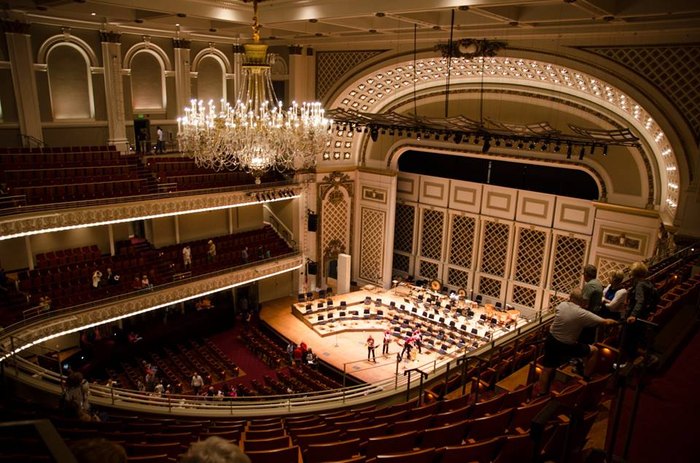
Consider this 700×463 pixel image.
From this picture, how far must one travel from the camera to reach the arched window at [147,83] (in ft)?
60.6

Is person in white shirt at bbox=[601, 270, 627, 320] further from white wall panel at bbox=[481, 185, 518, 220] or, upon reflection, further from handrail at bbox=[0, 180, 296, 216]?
handrail at bbox=[0, 180, 296, 216]

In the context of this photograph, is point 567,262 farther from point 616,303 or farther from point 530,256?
point 616,303

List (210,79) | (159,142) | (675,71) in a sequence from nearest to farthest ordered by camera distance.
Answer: (675,71), (159,142), (210,79)

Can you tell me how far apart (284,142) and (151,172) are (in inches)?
295

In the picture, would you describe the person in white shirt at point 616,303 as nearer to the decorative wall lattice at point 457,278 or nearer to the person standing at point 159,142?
the decorative wall lattice at point 457,278

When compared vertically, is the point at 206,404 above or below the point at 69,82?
below

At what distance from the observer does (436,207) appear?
70.8 feet

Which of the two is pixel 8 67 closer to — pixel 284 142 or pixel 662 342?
pixel 284 142

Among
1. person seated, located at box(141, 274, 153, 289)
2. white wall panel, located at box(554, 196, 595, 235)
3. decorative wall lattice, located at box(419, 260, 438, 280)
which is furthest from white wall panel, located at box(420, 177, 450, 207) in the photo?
person seated, located at box(141, 274, 153, 289)

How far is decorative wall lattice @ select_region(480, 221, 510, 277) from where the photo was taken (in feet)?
65.6

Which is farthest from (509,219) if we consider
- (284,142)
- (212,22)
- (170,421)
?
(170,421)

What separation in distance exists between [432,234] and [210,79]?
36.9ft

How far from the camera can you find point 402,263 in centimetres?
2325

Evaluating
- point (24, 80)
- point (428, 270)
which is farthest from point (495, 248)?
point (24, 80)
